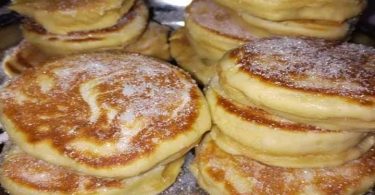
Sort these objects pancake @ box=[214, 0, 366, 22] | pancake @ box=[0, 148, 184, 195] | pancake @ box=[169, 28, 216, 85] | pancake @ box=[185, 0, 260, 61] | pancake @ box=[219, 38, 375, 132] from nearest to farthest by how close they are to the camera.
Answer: pancake @ box=[219, 38, 375, 132] → pancake @ box=[0, 148, 184, 195] → pancake @ box=[214, 0, 366, 22] → pancake @ box=[185, 0, 260, 61] → pancake @ box=[169, 28, 216, 85]

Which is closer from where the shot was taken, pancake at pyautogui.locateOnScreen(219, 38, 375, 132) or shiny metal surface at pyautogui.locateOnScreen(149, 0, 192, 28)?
pancake at pyautogui.locateOnScreen(219, 38, 375, 132)

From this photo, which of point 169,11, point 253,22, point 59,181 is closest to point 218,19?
point 253,22

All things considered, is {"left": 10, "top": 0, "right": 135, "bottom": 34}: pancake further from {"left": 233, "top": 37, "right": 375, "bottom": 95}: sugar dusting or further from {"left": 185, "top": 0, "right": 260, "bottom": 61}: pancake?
{"left": 233, "top": 37, "right": 375, "bottom": 95}: sugar dusting

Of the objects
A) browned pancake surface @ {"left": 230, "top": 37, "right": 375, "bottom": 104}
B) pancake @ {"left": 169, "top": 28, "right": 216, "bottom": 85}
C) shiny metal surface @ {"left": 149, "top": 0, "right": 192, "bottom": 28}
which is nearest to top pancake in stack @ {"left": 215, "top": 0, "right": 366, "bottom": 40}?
browned pancake surface @ {"left": 230, "top": 37, "right": 375, "bottom": 104}

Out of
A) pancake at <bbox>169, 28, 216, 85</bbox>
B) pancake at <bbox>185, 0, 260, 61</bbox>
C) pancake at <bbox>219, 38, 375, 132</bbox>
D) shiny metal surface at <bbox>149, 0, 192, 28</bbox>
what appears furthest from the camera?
shiny metal surface at <bbox>149, 0, 192, 28</bbox>

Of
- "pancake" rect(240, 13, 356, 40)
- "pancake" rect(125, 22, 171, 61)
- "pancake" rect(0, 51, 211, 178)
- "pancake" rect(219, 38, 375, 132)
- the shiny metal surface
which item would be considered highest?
"pancake" rect(219, 38, 375, 132)

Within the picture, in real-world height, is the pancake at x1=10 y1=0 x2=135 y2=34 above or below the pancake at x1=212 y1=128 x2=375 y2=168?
above

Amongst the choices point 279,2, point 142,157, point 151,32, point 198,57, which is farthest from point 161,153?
point 151,32

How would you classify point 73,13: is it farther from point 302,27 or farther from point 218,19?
point 302,27
